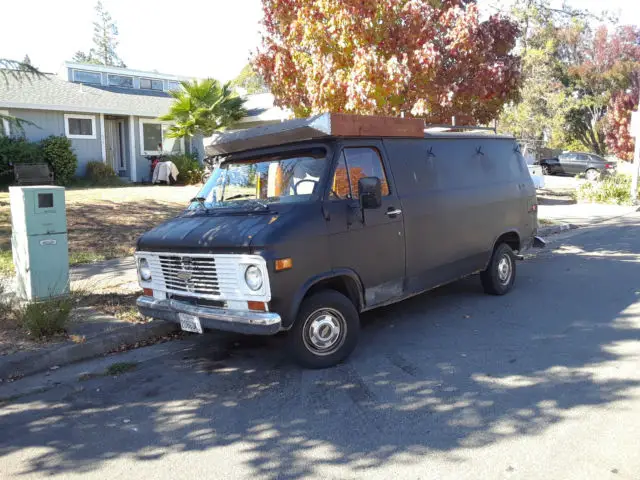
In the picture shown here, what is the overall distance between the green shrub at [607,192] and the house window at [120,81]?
19777 millimetres

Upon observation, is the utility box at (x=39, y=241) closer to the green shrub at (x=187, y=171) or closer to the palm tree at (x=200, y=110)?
the palm tree at (x=200, y=110)

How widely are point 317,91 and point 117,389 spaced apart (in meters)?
5.91

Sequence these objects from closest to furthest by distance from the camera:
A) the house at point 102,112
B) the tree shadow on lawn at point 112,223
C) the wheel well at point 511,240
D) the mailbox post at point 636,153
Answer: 1. the wheel well at point 511,240
2. the tree shadow on lawn at point 112,223
3. the mailbox post at point 636,153
4. the house at point 102,112

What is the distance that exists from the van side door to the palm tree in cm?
1690

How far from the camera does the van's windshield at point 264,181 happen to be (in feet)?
17.2

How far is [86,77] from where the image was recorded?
24922 mm

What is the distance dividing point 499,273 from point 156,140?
19394mm

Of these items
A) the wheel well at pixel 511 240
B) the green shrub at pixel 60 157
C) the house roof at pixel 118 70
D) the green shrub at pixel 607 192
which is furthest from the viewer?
the house roof at pixel 118 70

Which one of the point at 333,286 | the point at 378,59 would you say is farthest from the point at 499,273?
the point at 378,59

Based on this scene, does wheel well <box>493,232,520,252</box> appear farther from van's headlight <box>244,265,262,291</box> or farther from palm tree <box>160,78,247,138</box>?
palm tree <box>160,78,247,138</box>

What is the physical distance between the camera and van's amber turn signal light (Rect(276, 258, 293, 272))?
4.51 m

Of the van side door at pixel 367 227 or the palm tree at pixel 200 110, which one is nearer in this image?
the van side door at pixel 367 227

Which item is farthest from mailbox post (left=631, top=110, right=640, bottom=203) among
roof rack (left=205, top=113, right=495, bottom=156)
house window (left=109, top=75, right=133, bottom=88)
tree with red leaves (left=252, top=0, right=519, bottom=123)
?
house window (left=109, top=75, right=133, bottom=88)

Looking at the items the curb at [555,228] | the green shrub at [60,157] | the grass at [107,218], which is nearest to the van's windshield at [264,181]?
the grass at [107,218]
